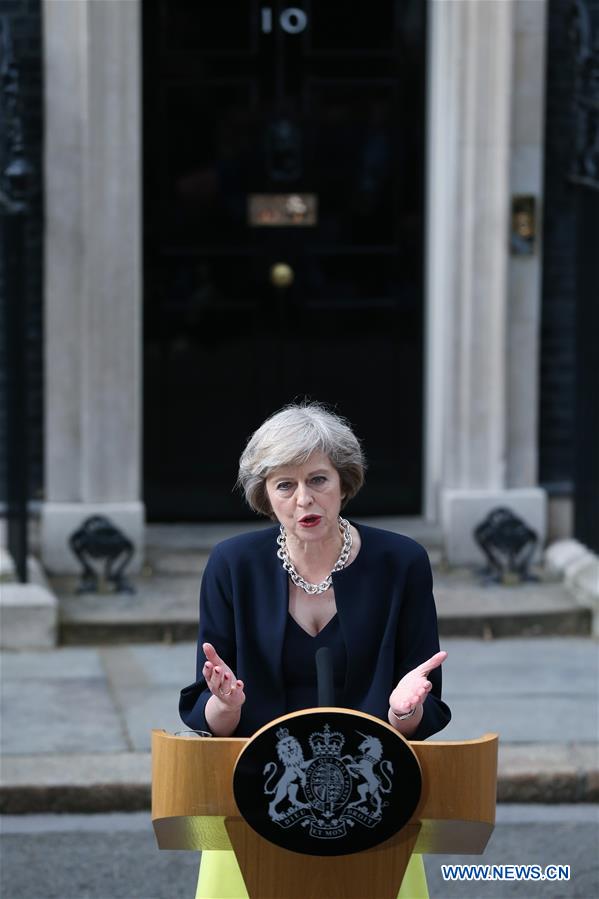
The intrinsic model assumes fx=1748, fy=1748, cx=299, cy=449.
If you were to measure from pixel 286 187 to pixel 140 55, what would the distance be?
0.99 meters

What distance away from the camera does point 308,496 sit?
3.35 m

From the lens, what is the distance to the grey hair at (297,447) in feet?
11.0

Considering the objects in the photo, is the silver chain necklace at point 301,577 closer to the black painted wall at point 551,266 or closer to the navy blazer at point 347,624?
the navy blazer at point 347,624

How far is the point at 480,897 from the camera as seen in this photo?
5301 mm

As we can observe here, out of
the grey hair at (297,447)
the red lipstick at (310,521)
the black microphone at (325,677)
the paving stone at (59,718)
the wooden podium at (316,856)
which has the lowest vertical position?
the paving stone at (59,718)

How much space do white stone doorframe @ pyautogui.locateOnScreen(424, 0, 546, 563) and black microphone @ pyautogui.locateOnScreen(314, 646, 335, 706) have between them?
547 centimetres

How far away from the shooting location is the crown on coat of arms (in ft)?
9.25

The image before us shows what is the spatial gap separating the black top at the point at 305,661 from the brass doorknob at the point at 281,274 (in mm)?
5724

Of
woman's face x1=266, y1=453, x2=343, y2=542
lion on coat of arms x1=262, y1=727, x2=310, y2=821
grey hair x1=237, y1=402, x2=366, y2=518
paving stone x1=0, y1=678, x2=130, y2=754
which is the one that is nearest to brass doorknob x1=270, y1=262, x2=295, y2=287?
paving stone x1=0, y1=678, x2=130, y2=754

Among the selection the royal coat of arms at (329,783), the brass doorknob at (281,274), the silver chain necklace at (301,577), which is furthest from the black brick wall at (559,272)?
the royal coat of arms at (329,783)

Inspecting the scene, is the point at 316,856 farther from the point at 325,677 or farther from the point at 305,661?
the point at 305,661

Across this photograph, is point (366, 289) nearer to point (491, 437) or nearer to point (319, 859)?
point (491, 437)

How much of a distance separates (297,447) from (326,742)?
0.70 metres

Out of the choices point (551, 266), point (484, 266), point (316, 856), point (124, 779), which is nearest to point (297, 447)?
point (316, 856)
